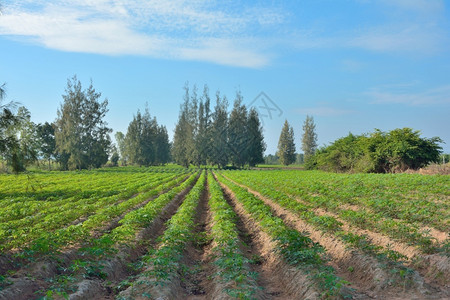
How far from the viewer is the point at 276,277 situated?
7730 mm

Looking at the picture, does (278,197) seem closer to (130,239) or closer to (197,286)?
(130,239)

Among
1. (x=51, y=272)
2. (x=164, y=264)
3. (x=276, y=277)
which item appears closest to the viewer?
(x=164, y=264)

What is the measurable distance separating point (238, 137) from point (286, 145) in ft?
90.4

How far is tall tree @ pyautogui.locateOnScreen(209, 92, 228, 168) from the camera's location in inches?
2921

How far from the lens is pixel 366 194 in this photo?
16.9m

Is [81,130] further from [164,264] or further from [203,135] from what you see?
[164,264]

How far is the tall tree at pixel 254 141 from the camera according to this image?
244ft

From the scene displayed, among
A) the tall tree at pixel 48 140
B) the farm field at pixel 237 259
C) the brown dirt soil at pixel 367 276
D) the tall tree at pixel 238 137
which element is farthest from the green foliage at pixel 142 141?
the brown dirt soil at pixel 367 276

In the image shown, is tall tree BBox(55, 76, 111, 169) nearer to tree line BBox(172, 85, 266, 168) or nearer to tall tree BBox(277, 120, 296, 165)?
tree line BBox(172, 85, 266, 168)

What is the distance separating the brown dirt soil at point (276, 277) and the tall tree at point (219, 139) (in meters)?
63.0

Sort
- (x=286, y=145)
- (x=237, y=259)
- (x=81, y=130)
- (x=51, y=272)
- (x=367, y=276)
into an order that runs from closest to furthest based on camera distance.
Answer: (x=237, y=259), (x=367, y=276), (x=51, y=272), (x=81, y=130), (x=286, y=145)

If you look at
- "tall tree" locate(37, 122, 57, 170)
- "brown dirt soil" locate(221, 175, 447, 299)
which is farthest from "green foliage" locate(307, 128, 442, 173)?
"tall tree" locate(37, 122, 57, 170)

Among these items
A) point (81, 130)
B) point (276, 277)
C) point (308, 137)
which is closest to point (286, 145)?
point (308, 137)

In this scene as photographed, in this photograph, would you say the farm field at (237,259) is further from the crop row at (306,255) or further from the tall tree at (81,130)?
the tall tree at (81,130)
